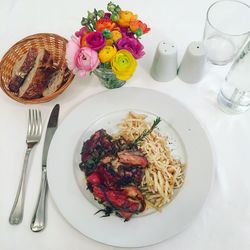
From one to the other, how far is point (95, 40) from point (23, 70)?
28cm

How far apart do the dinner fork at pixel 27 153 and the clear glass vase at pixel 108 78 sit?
217 mm

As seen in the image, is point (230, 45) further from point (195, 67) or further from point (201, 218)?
point (201, 218)

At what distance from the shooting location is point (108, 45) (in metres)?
0.78

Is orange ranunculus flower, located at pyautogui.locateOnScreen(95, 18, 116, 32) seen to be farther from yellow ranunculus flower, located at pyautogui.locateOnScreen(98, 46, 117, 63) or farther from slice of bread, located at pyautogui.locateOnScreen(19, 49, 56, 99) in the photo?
slice of bread, located at pyautogui.locateOnScreen(19, 49, 56, 99)

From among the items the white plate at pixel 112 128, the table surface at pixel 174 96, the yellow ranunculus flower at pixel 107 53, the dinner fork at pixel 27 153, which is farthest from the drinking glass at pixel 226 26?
the dinner fork at pixel 27 153

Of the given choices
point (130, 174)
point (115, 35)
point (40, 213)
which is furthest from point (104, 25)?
point (40, 213)

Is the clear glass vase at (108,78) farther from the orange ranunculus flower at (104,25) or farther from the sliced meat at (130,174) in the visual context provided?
the sliced meat at (130,174)

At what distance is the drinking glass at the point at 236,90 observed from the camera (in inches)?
34.2

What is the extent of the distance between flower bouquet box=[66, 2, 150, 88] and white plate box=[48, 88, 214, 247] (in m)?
0.14

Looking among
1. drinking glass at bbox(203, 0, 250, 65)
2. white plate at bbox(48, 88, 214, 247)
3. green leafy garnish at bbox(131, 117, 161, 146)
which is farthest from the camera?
drinking glass at bbox(203, 0, 250, 65)

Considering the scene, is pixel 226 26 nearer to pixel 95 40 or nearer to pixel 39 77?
pixel 95 40

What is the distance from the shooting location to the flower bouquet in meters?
0.76

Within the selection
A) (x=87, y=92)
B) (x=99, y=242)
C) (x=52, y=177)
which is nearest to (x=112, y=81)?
(x=87, y=92)

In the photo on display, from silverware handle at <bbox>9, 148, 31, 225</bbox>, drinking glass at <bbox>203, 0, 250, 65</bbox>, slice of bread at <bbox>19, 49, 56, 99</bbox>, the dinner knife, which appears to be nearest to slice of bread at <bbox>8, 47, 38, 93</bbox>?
slice of bread at <bbox>19, 49, 56, 99</bbox>
